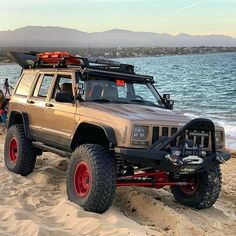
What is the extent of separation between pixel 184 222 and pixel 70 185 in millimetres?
1680

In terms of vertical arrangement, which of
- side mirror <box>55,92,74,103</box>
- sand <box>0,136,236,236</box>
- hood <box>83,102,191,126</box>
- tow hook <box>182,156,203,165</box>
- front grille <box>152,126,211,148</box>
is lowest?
sand <box>0,136,236,236</box>

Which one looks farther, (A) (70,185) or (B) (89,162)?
(A) (70,185)

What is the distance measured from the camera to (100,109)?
7148 millimetres

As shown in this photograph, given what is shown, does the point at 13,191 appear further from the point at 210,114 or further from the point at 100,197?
the point at 210,114

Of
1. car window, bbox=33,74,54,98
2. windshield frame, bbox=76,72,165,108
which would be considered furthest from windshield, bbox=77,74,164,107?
car window, bbox=33,74,54,98

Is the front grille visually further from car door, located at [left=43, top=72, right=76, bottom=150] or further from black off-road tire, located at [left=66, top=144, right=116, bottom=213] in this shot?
car door, located at [left=43, top=72, right=76, bottom=150]

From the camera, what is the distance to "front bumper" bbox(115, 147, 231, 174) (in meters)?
6.41

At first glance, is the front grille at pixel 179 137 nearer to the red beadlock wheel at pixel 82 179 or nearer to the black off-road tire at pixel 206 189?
the black off-road tire at pixel 206 189

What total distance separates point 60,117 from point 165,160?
2.16 meters

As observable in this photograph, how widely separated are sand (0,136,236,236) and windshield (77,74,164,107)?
143 centimetres

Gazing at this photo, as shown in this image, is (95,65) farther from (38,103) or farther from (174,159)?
(174,159)

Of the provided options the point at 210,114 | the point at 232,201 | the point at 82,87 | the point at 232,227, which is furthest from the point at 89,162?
the point at 210,114

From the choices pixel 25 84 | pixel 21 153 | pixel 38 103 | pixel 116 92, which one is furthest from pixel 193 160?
pixel 25 84

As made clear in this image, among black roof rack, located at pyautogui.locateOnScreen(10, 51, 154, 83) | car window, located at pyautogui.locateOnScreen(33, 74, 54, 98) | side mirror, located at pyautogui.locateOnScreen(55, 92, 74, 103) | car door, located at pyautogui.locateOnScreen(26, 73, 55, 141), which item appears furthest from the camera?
car window, located at pyautogui.locateOnScreen(33, 74, 54, 98)
